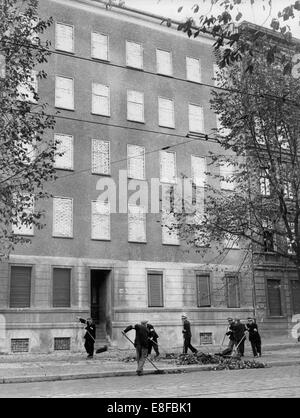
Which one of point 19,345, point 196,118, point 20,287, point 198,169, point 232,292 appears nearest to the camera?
point 19,345

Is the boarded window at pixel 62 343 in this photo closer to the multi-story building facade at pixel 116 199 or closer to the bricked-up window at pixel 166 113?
the multi-story building facade at pixel 116 199

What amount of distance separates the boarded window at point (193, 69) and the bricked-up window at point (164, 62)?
125 cm

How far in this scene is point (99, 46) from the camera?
3266 cm

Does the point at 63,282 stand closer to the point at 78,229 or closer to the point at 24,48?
the point at 78,229

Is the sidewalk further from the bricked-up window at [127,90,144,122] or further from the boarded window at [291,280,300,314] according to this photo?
the bricked-up window at [127,90,144,122]

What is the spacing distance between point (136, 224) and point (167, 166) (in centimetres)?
409

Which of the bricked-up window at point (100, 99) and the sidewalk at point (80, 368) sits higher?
the bricked-up window at point (100, 99)

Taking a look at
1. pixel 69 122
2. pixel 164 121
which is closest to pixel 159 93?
pixel 164 121

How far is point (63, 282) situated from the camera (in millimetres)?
29062

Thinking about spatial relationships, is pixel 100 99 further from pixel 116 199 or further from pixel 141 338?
pixel 141 338

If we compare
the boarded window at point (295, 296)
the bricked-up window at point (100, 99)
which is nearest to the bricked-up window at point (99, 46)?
the bricked-up window at point (100, 99)

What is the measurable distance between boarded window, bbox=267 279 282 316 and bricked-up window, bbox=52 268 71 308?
41.1ft

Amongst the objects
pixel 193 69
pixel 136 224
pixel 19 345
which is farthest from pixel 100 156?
pixel 19 345

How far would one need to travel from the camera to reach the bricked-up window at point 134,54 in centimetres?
3347
